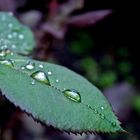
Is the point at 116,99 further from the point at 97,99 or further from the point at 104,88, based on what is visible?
the point at 97,99

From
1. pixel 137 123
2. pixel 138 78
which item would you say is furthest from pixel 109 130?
pixel 138 78

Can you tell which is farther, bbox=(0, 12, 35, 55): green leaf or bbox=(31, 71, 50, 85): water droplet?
Answer: bbox=(0, 12, 35, 55): green leaf

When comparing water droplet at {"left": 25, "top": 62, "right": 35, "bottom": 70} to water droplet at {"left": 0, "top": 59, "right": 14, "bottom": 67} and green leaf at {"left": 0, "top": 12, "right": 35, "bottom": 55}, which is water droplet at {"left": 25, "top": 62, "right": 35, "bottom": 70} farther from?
green leaf at {"left": 0, "top": 12, "right": 35, "bottom": 55}

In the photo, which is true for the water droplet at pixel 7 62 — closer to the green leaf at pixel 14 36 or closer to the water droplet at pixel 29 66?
the water droplet at pixel 29 66

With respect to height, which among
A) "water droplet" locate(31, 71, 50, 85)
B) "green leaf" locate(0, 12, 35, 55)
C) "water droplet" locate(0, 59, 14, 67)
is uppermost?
"water droplet" locate(31, 71, 50, 85)

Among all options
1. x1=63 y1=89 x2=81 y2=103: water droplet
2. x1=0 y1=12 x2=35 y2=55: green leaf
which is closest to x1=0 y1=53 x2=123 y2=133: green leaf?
x1=63 y1=89 x2=81 y2=103: water droplet

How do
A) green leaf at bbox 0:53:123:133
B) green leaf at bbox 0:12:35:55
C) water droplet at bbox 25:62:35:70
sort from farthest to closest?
1. green leaf at bbox 0:12:35:55
2. water droplet at bbox 25:62:35:70
3. green leaf at bbox 0:53:123:133
